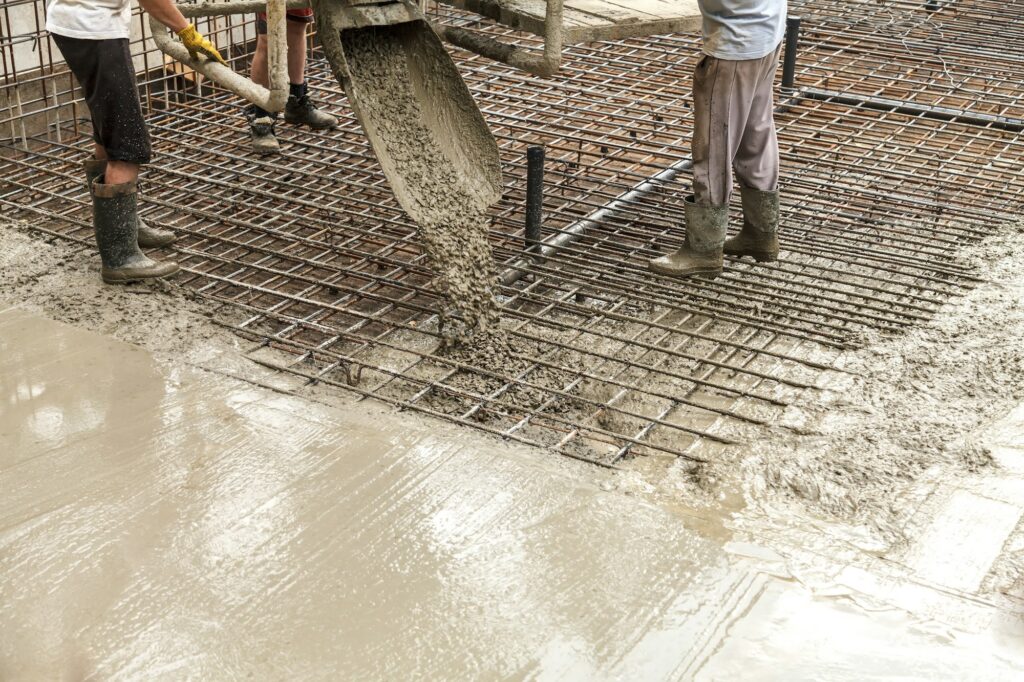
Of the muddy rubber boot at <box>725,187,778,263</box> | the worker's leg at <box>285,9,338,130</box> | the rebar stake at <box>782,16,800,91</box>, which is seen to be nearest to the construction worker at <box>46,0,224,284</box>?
the worker's leg at <box>285,9,338,130</box>

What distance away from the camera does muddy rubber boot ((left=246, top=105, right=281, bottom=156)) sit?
5.03 metres

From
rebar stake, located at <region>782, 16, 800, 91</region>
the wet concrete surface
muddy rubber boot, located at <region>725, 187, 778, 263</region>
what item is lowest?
the wet concrete surface

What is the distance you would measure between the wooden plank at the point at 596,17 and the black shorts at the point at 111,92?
107 centimetres

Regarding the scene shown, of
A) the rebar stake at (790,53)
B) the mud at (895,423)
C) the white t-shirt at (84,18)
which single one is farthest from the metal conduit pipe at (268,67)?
the rebar stake at (790,53)

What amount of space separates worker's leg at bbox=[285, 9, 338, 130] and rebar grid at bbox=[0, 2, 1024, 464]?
3.9 inches

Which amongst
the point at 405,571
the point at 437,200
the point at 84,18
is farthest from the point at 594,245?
the point at 405,571

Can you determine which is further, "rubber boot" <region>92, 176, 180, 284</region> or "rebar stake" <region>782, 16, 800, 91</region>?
"rebar stake" <region>782, 16, 800, 91</region>

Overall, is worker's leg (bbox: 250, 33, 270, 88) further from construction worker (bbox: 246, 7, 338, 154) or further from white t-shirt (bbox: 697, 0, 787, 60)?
white t-shirt (bbox: 697, 0, 787, 60)

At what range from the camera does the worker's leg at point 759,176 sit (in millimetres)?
3922

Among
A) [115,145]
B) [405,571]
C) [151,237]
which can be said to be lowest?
[405,571]

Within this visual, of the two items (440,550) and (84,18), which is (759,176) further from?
(84,18)

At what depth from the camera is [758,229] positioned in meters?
4.11

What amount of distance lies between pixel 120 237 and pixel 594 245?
1654 millimetres

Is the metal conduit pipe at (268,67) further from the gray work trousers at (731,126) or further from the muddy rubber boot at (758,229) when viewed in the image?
the muddy rubber boot at (758,229)
